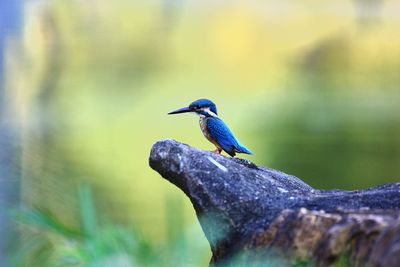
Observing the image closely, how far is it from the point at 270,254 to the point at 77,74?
1000cm

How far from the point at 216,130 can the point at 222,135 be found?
0.02 meters

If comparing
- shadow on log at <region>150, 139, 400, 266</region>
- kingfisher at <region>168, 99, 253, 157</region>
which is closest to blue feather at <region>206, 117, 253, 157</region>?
kingfisher at <region>168, 99, 253, 157</region>

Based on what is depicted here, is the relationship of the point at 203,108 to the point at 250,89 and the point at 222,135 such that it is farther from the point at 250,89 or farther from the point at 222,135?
the point at 250,89

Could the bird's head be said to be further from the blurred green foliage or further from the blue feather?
the blurred green foliage

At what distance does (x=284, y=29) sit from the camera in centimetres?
1358

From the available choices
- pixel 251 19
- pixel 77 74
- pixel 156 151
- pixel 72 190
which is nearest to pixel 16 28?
pixel 156 151

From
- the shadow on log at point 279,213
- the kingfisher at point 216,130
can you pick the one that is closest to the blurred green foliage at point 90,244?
the shadow on log at point 279,213

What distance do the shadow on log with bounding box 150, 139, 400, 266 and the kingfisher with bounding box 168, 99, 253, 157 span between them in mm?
225

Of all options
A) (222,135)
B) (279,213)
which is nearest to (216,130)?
(222,135)

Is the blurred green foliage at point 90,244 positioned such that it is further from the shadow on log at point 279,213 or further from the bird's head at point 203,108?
the bird's head at point 203,108

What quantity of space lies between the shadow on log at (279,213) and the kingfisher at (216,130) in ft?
0.74

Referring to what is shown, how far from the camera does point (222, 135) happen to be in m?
1.80

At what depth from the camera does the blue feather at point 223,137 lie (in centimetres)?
179

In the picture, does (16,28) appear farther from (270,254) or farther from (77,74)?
(77,74)
